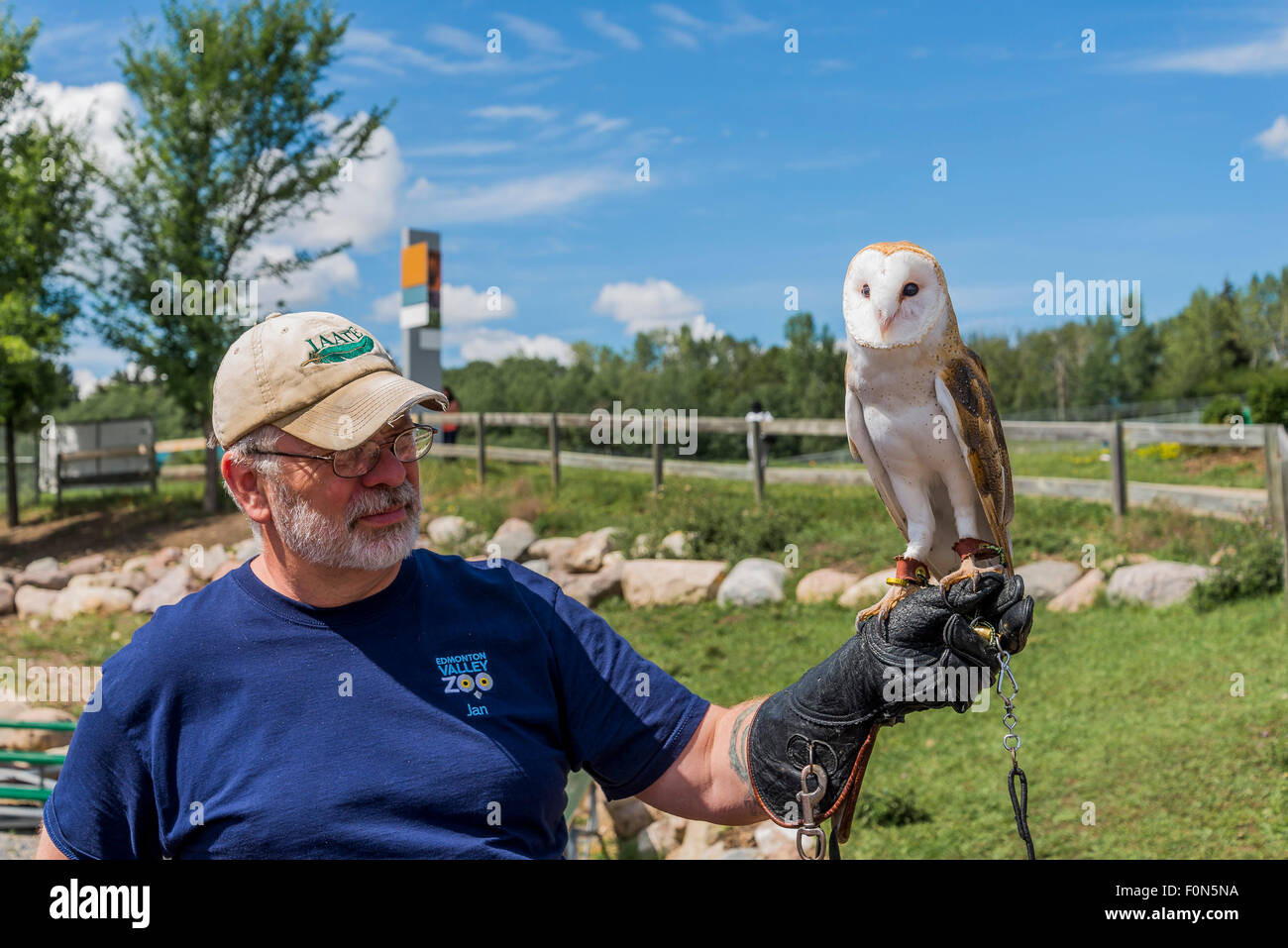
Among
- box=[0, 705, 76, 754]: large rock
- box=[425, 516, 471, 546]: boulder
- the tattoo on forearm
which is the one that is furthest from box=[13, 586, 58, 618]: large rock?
the tattoo on forearm

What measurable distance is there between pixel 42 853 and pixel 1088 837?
13.7ft

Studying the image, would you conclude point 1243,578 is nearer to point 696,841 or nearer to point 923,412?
point 696,841

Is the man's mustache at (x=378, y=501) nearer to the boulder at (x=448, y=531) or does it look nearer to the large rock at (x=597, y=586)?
the large rock at (x=597, y=586)

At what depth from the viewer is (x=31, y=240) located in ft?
49.5

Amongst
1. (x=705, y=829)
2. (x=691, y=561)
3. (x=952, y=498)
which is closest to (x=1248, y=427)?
(x=691, y=561)

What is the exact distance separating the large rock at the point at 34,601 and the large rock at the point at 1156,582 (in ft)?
35.0

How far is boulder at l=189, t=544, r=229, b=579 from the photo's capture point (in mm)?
11289

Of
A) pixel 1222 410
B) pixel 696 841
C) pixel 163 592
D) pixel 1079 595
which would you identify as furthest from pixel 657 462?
pixel 1222 410

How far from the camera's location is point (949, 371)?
6.42 ft

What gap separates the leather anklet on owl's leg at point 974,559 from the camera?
1914 mm

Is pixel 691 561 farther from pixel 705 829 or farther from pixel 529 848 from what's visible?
pixel 529 848

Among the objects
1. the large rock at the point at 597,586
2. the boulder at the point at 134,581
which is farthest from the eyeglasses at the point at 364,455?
the boulder at the point at 134,581

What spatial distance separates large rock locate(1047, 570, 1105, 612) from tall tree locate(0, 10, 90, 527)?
13852 millimetres

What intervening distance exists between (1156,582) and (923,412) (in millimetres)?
5924
